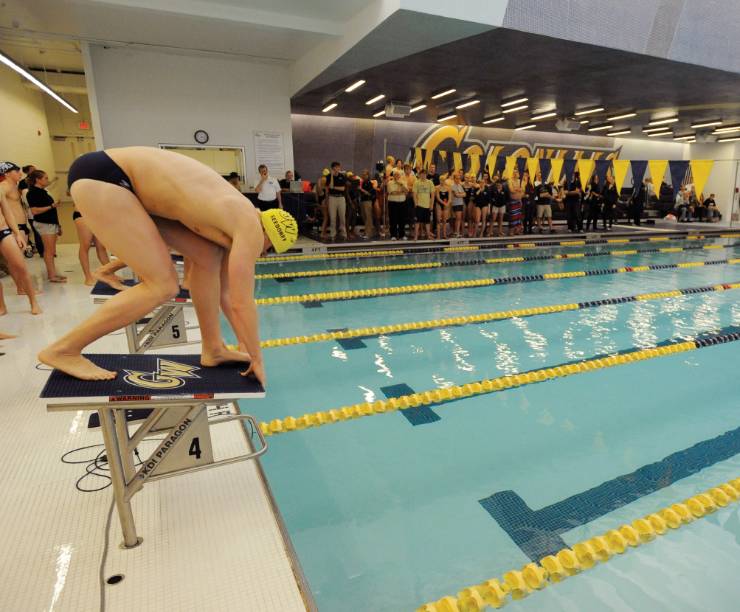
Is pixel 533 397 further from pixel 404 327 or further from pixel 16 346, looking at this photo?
pixel 16 346

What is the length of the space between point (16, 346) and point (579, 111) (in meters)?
14.8

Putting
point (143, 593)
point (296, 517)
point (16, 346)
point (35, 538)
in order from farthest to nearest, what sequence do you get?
point (16, 346)
point (296, 517)
point (35, 538)
point (143, 593)

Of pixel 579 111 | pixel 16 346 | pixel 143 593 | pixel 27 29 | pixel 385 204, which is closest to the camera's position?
pixel 143 593

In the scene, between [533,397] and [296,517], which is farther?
[533,397]

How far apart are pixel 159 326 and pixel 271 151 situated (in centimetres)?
870

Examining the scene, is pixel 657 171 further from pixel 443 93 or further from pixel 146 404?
pixel 146 404

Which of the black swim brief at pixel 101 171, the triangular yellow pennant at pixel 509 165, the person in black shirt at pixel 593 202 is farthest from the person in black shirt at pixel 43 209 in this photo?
the triangular yellow pennant at pixel 509 165

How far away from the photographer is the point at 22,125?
35.4 feet

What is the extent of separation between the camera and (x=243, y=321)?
1765 millimetres

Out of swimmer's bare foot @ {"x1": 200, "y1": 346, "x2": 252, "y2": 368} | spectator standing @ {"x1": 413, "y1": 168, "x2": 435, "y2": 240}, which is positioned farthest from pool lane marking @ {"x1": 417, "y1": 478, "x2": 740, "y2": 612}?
spectator standing @ {"x1": 413, "y1": 168, "x2": 435, "y2": 240}

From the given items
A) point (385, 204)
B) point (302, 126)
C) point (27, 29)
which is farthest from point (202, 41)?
point (302, 126)

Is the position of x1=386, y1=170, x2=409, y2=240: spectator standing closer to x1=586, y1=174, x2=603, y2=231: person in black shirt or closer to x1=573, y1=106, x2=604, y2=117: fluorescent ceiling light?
x1=586, y1=174, x2=603, y2=231: person in black shirt

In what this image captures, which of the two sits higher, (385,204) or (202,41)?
(202,41)

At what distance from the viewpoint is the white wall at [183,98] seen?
30.5 feet
